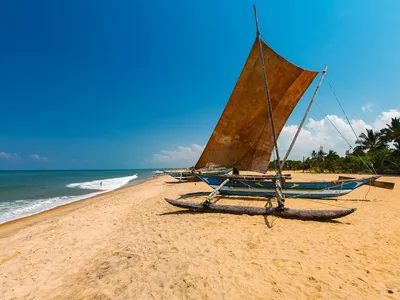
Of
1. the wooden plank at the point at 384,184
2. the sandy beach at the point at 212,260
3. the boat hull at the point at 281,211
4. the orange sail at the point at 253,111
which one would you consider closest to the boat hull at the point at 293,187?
the wooden plank at the point at 384,184

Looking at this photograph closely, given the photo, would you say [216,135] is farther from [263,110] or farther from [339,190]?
[339,190]

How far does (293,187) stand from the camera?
41.1 ft

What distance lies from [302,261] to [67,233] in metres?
8.74

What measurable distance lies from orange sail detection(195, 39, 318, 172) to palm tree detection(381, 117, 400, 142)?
36.4 meters

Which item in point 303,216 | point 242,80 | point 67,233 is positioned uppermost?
point 242,80

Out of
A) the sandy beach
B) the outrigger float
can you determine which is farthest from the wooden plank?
the sandy beach

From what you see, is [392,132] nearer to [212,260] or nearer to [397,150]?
[397,150]

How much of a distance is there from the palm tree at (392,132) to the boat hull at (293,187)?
118 feet

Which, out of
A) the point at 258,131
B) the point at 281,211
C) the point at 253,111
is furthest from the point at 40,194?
the point at 281,211

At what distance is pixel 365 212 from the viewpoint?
9.73 m

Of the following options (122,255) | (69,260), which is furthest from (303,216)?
(69,260)

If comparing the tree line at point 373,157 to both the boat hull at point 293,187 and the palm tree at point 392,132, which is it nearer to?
the palm tree at point 392,132

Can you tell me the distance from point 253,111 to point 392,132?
43.1m

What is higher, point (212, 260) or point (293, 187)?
point (293, 187)
